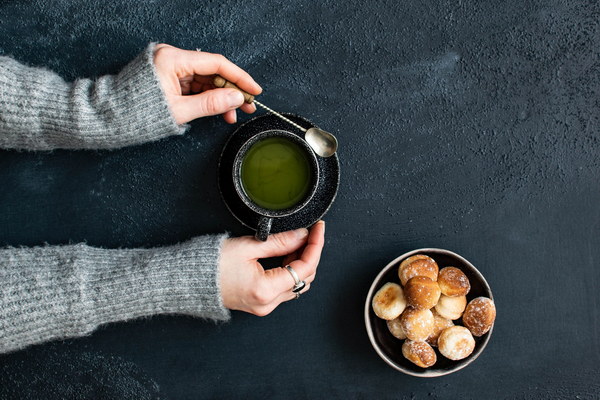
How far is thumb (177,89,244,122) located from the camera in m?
1.08

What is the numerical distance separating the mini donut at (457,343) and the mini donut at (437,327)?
0.02 m

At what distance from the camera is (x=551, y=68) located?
1242 millimetres

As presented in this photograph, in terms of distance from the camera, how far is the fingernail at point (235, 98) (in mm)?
1090

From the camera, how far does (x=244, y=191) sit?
1.12 meters

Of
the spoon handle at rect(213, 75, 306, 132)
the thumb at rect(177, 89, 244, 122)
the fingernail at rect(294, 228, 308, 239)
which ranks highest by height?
the spoon handle at rect(213, 75, 306, 132)

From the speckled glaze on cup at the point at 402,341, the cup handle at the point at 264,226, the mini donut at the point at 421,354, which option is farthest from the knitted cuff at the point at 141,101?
the mini donut at the point at 421,354

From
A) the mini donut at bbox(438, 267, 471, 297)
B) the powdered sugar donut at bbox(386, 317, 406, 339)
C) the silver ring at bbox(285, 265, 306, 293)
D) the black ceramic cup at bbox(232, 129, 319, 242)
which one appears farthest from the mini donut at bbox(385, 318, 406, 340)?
the black ceramic cup at bbox(232, 129, 319, 242)

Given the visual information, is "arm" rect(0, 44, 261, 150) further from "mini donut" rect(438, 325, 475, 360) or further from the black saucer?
"mini donut" rect(438, 325, 475, 360)

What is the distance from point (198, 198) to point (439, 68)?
2.13 ft

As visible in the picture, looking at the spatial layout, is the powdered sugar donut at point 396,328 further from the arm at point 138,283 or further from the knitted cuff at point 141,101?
the knitted cuff at point 141,101

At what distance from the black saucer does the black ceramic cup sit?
5 cm

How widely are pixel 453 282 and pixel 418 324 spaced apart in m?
0.12

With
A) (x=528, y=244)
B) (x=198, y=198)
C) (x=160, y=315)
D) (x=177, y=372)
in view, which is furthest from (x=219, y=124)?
(x=528, y=244)

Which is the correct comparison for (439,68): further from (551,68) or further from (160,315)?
(160,315)
